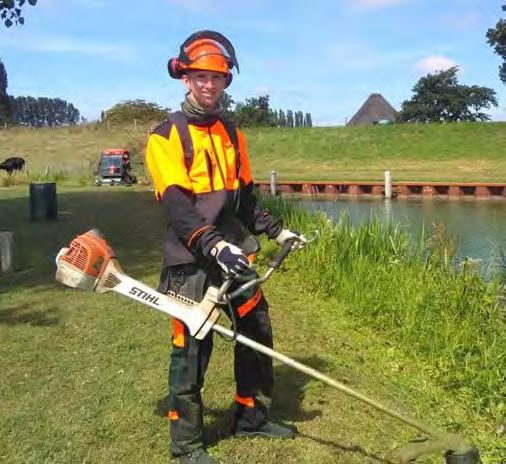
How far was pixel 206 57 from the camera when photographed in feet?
10.4

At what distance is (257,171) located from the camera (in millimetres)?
37125

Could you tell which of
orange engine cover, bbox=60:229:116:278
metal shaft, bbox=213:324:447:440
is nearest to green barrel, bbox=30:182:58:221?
orange engine cover, bbox=60:229:116:278

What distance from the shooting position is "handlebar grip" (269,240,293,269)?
131 inches

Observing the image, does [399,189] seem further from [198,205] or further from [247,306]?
[198,205]

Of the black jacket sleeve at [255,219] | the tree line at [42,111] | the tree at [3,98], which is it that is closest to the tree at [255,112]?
the tree at [3,98]

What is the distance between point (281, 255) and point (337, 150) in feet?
124

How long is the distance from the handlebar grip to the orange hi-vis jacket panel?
Answer: 0.41 m

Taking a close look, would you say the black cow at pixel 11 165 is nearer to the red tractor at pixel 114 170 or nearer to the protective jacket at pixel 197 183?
the red tractor at pixel 114 170

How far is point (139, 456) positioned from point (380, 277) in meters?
4.14

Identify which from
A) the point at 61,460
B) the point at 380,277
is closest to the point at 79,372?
the point at 61,460

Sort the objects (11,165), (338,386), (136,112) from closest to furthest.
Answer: (338,386) < (11,165) < (136,112)

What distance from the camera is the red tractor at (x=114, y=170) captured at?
27016 mm

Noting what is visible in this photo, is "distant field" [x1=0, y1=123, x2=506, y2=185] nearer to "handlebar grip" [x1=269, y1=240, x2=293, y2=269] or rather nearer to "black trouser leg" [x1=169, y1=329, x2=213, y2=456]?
"handlebar grip" [x1=269, y1=240, x2=293, y2=269]

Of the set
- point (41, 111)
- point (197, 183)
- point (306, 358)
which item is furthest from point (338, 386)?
point (41, 111)
